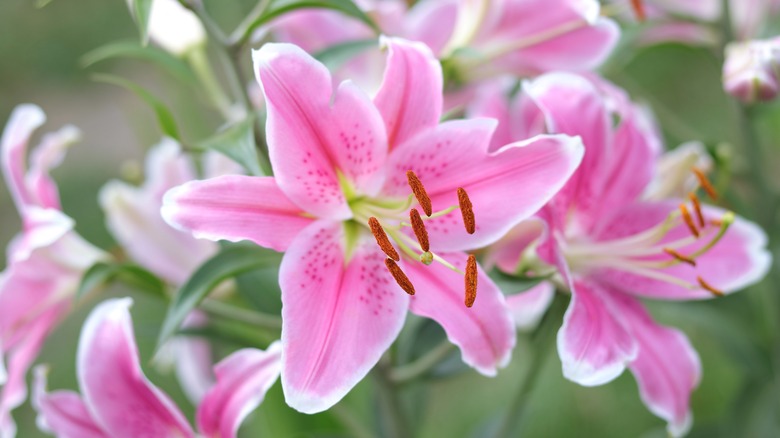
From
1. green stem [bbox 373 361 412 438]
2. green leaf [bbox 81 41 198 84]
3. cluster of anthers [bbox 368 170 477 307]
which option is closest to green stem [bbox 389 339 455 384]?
green stem [bbox 373 361 412 438]

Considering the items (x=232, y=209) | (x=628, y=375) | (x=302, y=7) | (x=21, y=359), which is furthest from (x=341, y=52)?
(x=628, y=375)

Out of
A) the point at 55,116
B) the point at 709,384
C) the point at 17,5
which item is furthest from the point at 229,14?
the point at 17,5

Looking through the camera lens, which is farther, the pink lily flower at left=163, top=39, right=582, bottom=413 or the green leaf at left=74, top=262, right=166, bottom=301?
the green leaf at left=74, top=262, right=166, bottom=301

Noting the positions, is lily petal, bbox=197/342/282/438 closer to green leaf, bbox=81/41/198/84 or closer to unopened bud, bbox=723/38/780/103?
green leaf, bbox=81/41/198/84

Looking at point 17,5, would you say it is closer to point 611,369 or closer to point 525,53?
point 525,53

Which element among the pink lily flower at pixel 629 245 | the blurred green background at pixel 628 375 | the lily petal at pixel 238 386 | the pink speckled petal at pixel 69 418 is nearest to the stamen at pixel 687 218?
the pink lily flower at pixel 629 245

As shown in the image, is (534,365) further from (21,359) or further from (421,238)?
(21,359)
